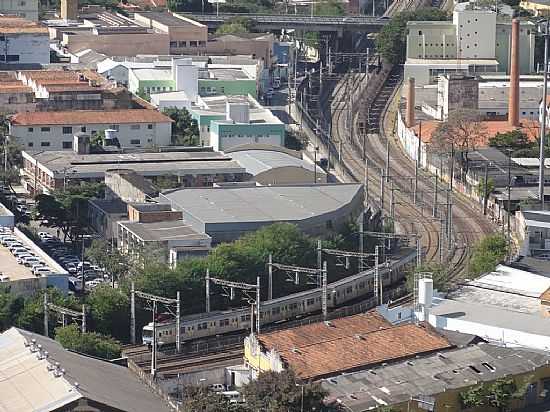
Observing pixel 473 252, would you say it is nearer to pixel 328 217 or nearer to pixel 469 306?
pixel 328 217

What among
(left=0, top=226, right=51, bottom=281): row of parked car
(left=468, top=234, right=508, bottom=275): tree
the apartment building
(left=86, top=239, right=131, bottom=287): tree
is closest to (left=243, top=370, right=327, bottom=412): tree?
(left=0, top=226, right=51, bottom=281): row of parked car

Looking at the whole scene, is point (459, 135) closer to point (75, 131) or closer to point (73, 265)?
point (75, 131)

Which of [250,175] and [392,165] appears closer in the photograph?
[250,175]

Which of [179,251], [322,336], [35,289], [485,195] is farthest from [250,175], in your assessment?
[322,336]

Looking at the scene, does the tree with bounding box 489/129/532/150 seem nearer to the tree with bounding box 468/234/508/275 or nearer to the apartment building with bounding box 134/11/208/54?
the tree with bounding box 468/234/508/275

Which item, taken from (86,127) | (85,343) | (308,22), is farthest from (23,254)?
(308,22)

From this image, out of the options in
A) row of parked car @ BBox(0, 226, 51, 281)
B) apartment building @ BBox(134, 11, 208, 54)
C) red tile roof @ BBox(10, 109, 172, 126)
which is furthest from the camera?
apartment building @ BBox(134, 11, 208, 54)
